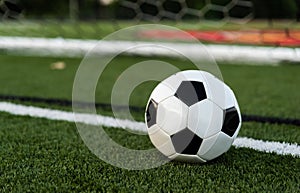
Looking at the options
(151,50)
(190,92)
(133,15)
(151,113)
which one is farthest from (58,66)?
(133,15)

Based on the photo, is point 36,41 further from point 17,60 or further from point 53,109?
point 53,109

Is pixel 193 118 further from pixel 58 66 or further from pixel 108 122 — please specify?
pixel 58 66

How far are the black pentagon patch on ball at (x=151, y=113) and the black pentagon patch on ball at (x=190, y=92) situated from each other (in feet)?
0.38

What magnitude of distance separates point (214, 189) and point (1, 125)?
→ 4.80 feet

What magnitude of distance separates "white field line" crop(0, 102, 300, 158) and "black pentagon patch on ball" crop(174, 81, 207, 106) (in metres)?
0.48

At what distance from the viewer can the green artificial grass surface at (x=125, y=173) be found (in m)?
1.65

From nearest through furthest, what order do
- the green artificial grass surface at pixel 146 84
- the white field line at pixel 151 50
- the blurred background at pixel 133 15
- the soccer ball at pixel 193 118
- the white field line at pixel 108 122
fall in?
the soccer ball at pixel 193 118 → the white field line at pixel 108 122 → the green artificial grass surface at pixel 146 84 → the white field line at pixel 151 50 → the blurred background at pixel 133 15

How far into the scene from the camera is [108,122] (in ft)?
8.98

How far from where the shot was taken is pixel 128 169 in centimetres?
184

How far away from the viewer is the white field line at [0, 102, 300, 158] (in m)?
2.15

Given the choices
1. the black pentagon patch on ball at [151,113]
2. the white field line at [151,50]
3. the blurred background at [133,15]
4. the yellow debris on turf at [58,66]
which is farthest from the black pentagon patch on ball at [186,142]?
the blurred background at [133,15]

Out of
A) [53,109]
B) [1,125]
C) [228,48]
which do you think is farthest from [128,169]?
[228,48]

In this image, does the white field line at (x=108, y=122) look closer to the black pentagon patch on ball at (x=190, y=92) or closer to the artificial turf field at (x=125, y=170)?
the artificial turf field at (x=125, y=170)

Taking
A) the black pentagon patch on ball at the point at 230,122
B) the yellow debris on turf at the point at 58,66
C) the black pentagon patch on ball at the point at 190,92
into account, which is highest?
the black pentagon patch on ball at the point at 190,92
